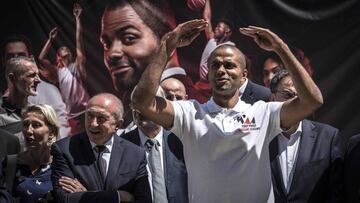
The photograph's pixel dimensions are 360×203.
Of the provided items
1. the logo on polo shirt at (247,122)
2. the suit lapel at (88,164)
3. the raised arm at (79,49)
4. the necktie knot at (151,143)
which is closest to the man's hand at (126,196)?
the suit lapel at (88,164)

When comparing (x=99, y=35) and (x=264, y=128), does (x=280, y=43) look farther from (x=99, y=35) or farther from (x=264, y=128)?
(x=99, y=35)

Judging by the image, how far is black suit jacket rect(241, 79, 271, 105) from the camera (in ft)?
11.9

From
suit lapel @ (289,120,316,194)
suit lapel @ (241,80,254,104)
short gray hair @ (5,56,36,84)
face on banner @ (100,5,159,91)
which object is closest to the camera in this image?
suit lapel @ (289,120,316,194)

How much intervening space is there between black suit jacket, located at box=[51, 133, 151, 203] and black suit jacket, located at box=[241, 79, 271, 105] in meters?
0.88

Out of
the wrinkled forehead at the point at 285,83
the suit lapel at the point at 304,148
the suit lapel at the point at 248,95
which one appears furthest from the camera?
the suit lapel at the point at 248,95

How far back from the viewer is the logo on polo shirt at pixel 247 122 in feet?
9.06

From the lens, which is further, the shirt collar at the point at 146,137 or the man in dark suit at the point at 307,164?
the shirt collar at the point at 146,137

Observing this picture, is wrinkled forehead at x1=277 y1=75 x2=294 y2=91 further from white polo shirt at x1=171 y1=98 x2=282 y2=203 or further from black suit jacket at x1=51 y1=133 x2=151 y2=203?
black suit jacket at x1=51 y1=133 x2=151 y2=203

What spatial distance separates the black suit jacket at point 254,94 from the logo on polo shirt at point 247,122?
2.73ft

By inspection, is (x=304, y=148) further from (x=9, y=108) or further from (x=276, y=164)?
(x=9, y=108)

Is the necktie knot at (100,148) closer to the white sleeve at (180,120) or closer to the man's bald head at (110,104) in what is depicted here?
the man's bald head at (110,104)

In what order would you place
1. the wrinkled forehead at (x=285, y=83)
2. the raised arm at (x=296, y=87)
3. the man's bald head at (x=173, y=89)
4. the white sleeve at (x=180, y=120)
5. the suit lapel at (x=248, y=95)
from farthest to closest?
1. the man's bald head at (x=173, y=89)
2. the suit lapel at (x=248, y=95)
3. the wrinkled forehead at (x=285, y=83)
4. the white sleeve at (x=180, y=120)
5. the raised arm at (x=296, y=87)

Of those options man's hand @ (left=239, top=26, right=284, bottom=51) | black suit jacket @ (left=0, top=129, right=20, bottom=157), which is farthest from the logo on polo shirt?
black suit jacket @ (left=0, top=129, right=20, bottom=157)

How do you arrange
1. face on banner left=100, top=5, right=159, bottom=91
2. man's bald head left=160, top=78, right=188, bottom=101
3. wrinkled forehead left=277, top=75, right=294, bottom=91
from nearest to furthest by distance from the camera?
wrinkled forehead left=277, top=75, right=294, bottom=91, man's bald head left=160, top=78, right=188, bottom=101, face on banner left=100, top=5, right=159, bottom=91
